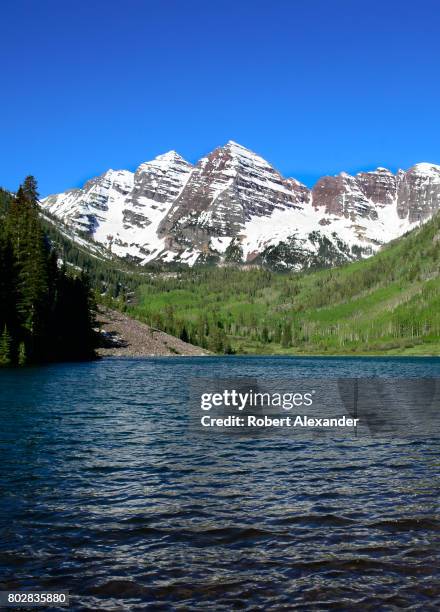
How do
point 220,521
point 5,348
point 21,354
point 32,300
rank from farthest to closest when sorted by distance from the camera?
point 32,300 → point 21,354 → point 5,348 → point 220,521

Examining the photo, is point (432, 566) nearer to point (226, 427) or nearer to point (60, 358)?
point (226, 427)

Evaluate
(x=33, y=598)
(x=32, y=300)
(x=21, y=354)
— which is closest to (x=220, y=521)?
(x=33, y=598)

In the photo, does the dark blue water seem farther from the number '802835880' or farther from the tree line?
the tree line

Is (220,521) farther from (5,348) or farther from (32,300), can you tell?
(32,300)

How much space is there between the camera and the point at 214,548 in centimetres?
1677

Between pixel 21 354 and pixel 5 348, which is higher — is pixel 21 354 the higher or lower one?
the lower one

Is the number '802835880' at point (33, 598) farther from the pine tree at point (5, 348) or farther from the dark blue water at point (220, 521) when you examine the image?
the pine tree at point (5, 348)

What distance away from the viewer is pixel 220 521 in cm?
1908

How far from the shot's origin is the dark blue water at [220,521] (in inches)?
554

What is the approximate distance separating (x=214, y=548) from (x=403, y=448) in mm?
19197

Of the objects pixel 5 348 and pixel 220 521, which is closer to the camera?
pixel 220 521

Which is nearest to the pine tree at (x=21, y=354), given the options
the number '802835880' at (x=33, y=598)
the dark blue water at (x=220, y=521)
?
the dark blue water at (x=220, y=521)

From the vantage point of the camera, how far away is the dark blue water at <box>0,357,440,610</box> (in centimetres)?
1408

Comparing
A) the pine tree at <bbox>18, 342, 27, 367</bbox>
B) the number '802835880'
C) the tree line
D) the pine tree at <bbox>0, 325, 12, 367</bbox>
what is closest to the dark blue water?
the number '802835880'
